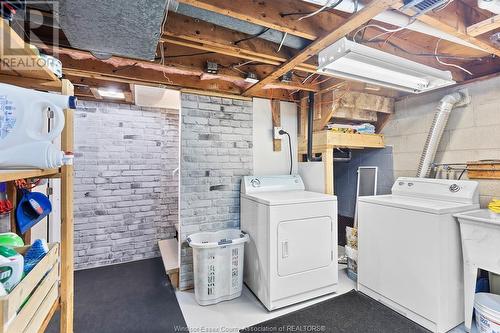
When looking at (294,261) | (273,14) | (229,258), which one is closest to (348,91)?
(273,14)

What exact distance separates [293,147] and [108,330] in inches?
108

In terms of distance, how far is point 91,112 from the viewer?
3.18 meters

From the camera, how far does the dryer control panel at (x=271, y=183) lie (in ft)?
8.90

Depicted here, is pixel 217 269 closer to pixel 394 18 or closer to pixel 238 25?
pixel 238 25

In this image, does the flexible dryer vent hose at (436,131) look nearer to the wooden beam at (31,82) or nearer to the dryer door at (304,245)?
the dryer door at (304,245)

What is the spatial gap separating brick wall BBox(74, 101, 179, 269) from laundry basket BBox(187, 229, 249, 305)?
1.36m

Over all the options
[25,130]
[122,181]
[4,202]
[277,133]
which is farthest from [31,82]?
[122,181]

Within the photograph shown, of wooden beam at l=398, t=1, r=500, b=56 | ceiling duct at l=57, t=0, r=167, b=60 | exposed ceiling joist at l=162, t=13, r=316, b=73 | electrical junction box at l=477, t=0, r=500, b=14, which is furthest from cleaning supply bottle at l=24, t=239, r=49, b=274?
electrical junction box at l=477, t=0, r=500, b=14

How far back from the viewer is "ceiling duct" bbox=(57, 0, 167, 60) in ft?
3.37

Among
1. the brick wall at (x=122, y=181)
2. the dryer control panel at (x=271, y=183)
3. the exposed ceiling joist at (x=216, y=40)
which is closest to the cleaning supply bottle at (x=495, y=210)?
the dryer control panel at (x=271, y=183)

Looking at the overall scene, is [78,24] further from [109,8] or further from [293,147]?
[293,147]

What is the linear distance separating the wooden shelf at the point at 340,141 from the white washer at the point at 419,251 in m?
0.70

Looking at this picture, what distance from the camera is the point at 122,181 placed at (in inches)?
131

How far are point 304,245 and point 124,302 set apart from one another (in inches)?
75.4
